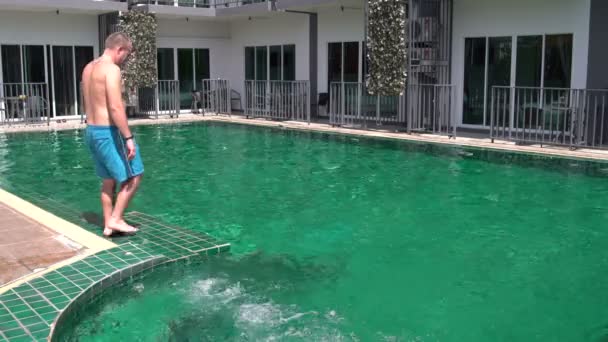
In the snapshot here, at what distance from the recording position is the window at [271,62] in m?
19.2

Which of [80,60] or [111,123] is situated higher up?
[80,60]

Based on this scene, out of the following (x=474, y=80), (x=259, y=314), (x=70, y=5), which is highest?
(x=70, y=5)

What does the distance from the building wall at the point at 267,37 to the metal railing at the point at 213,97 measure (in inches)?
37.4

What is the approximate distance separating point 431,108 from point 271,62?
22.7 ft

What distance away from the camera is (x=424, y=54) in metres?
14.4

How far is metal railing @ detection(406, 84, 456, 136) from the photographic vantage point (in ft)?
45.8

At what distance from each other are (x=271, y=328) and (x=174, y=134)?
1193cm

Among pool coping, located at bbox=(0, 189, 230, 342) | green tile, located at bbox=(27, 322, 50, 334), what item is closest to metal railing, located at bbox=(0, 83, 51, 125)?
pool coping, located at bbox=(0, 189, 230, 342)

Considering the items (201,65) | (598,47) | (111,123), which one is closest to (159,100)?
(201,65)

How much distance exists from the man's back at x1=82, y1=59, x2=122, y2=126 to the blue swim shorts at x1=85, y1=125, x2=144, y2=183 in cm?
8

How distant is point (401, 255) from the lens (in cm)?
558

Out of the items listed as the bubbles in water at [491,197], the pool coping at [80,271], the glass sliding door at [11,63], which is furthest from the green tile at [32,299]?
the glass sliding door at [11,63]

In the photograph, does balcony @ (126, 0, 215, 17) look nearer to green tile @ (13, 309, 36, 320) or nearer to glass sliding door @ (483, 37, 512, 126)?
glass sliding door @ (483, 37, 512, 126)

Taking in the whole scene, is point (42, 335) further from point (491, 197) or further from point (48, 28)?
point (48, 28)
